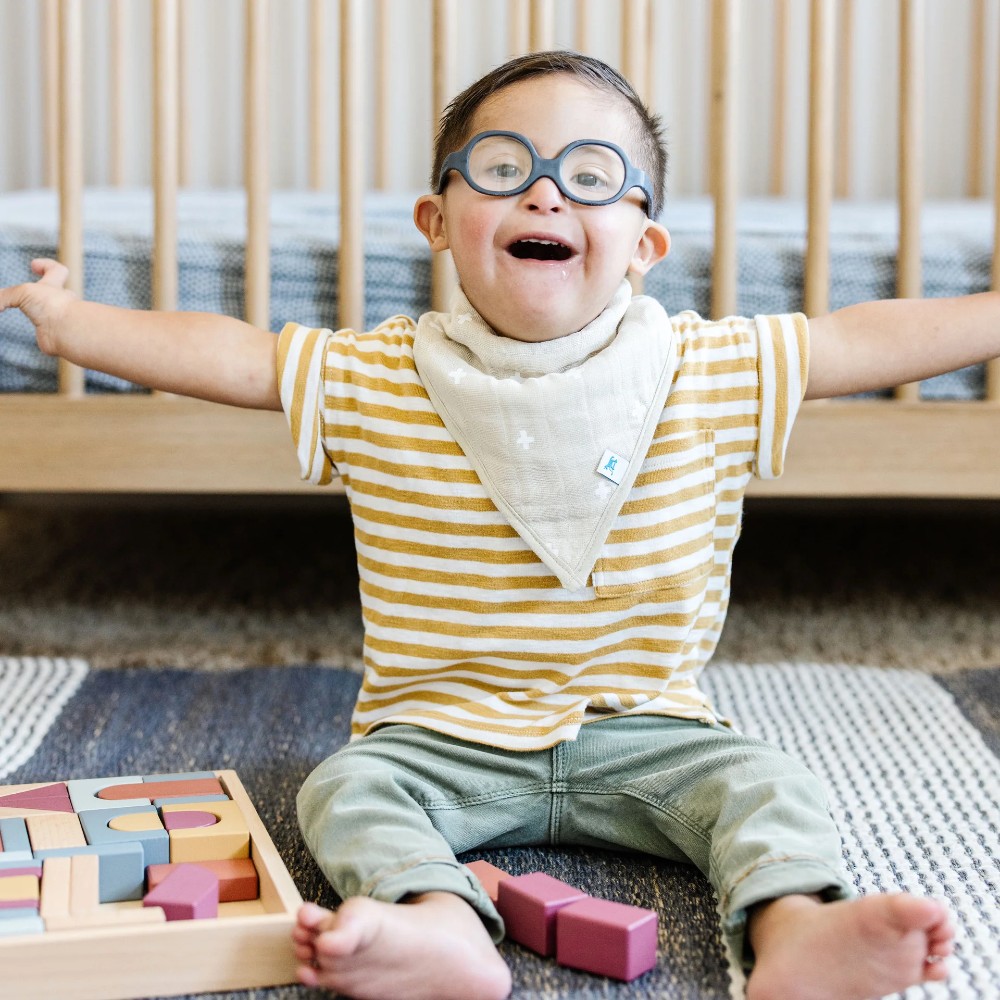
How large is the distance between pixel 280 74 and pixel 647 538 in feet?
5.52

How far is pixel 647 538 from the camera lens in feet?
2.62

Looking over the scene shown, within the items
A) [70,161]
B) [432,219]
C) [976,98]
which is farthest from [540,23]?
[976,98]

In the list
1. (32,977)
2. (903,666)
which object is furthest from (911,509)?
(32,977)

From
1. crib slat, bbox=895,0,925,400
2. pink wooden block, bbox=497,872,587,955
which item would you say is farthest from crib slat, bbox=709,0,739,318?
pink wooden block, bbox=497,872,587,955

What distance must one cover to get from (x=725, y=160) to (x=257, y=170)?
422mm

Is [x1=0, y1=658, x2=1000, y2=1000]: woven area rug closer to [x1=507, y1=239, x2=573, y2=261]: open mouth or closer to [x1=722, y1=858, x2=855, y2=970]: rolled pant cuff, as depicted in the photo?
[x1=722, y1=858, x2=855, y2=970]: rolled pant cuff

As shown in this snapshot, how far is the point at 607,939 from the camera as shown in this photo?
0.59 meters

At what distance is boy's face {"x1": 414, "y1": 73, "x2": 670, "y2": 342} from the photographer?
779mm

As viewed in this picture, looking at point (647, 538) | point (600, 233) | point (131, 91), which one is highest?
point (131, 91)

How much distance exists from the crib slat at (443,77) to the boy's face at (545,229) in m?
0.25

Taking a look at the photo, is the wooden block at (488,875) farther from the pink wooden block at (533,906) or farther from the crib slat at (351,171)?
the crib slat at (351,171)

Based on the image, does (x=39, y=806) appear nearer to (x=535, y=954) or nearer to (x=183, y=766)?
(x=183, y=766)

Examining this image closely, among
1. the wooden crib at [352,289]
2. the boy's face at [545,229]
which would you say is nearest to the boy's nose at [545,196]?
the boy's face at [545,229]

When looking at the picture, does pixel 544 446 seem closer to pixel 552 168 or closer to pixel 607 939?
pixel 552 168
